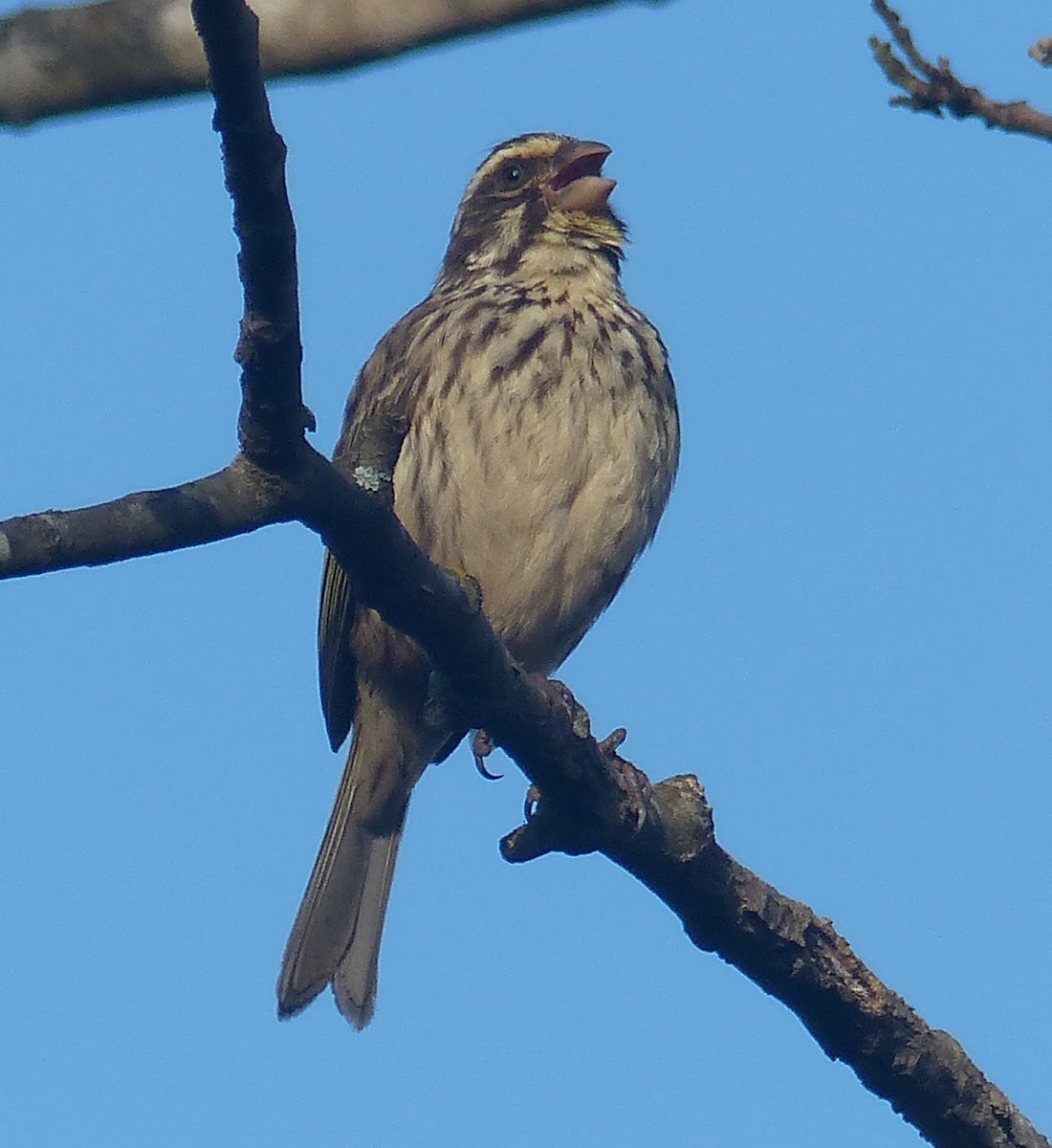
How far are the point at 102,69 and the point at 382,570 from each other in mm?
1096

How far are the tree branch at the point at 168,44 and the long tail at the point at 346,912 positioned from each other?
3.49 m

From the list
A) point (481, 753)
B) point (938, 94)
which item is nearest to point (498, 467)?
point (481, 753)

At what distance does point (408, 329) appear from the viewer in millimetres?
6316

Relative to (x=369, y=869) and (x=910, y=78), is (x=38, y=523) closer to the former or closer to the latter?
(x=910, y=78)

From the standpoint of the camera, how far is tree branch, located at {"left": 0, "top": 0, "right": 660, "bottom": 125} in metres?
3.19

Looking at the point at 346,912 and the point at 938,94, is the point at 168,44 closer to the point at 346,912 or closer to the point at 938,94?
the point at 938,94

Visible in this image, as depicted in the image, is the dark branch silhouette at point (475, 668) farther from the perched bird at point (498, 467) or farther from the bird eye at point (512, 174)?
the bird eye at point (512, 174)

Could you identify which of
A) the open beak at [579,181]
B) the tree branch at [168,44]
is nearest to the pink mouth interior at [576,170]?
the open beak at [579,181]

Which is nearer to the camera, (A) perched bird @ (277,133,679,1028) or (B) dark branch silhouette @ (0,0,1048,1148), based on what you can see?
(B) dark branch silhouette @ (0,0,1048,1148)

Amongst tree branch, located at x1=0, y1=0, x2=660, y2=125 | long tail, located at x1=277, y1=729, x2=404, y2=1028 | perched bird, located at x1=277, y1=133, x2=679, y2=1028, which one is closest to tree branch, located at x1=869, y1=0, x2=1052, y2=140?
tree branch, located at x1=0, y1=0, x2=660, y2=125

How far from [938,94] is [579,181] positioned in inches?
128

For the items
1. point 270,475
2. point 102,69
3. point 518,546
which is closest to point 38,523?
point 270,475

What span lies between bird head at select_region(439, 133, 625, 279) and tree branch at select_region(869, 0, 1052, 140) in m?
2.70

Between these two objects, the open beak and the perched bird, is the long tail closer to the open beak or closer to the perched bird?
the perched bird
